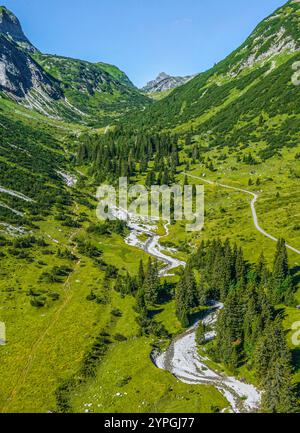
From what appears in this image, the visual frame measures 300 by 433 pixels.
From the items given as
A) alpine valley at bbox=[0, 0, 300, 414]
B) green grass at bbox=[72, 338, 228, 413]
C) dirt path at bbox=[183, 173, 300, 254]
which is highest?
dirt path at bbox=[183, 173, 300, 254]

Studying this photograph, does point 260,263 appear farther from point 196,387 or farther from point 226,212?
point 226,212

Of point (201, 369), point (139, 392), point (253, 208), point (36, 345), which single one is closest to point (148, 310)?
point (201, 369)

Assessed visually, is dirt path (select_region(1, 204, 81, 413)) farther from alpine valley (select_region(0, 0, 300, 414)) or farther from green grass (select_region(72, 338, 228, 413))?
green grass (select_region(72, 338, 228, 413))

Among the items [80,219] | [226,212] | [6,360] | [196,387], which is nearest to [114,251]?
[80,219]

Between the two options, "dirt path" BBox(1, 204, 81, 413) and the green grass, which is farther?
"dirt path" BBox(1, 204, 81, 413)

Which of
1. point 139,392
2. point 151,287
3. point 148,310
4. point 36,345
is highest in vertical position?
point 151,287

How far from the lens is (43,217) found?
5679 inches

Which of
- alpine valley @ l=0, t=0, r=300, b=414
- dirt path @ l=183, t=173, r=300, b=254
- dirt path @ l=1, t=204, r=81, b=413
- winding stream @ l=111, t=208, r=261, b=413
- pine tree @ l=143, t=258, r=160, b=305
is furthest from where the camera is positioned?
dirt path @ l=183, t=173, r=300, b=254

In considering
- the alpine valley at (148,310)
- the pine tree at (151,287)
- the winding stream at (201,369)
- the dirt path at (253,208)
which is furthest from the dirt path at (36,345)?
the dirt path at (253,208)

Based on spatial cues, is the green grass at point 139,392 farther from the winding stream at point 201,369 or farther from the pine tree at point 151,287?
the pine tree at point 151,287

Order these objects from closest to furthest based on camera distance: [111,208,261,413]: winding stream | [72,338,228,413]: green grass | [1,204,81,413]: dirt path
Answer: [72,338,228,413]: green grass → [111,208,261,413]: winding stream → [1,204,81,413]: dirt path

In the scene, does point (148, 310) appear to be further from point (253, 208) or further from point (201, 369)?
point (253, 208)

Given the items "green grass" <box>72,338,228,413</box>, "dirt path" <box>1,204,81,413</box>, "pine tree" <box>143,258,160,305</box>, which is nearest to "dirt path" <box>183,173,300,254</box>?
"pine tree" <box>143,258,160,305</box>

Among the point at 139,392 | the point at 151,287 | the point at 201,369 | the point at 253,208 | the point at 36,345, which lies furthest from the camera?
the point at 253,208
